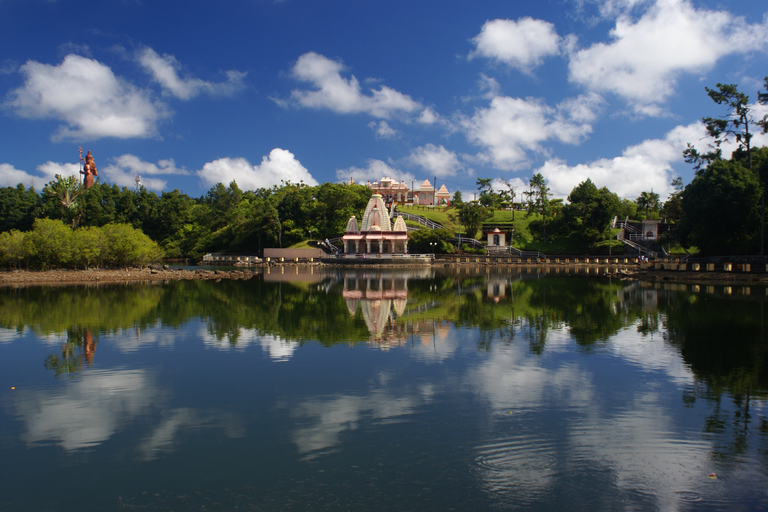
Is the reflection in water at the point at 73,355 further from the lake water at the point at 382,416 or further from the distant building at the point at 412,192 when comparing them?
the distant building at the point at 412,192

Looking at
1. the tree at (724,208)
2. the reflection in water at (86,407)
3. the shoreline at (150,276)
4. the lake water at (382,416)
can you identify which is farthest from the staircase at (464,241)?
the reflection in water at (86,407)

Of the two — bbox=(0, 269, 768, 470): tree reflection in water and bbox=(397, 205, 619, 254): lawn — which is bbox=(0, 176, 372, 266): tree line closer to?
bbox=(397, 205, 619, 254): lawn

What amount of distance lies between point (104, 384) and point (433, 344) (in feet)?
27.7

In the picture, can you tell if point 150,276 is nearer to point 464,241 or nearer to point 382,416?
point 382,416

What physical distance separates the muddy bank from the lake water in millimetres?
21968

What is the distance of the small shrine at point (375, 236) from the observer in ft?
233

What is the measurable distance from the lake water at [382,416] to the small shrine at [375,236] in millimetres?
52205

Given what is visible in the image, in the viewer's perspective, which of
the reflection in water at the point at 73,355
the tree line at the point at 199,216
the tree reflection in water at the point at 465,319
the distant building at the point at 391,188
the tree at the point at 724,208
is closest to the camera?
the tree reflection in water at the point at 465,319

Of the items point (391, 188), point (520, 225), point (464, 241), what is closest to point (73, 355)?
point (464, 241)

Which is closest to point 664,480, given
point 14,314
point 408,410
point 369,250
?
point 408,410

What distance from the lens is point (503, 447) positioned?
756 centimetres

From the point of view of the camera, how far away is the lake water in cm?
635

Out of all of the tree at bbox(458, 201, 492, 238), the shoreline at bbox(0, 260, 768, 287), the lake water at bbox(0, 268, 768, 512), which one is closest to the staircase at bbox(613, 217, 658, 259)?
the tree at bbox(458, 201, 492, 238)

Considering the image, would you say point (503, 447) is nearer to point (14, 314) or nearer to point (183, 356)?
point (183, 356)
